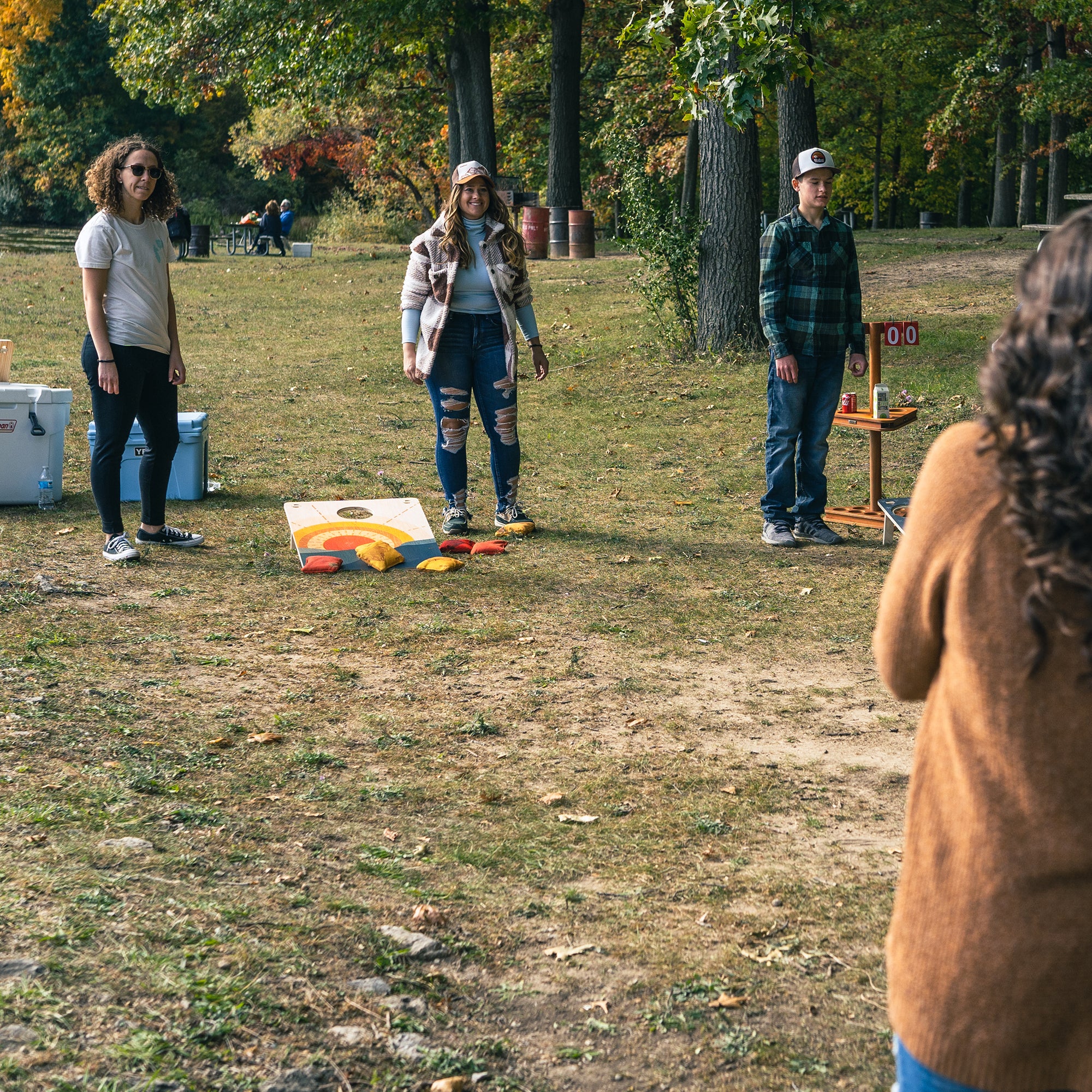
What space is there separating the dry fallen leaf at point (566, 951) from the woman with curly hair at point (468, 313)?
176 inches

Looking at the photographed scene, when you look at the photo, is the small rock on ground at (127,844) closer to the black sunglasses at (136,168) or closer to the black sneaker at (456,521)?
the black sunglasses at (136,168)

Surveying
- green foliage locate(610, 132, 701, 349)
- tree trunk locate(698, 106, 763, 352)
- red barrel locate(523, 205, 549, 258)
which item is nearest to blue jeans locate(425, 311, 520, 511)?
tree trunk locate(698, 106, 763, 352)

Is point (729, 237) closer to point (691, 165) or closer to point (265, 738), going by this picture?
point (265, 738)

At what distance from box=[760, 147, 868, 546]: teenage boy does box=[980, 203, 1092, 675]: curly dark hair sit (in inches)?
236

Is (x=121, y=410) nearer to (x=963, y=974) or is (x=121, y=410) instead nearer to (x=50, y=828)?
(x=50, y=828)

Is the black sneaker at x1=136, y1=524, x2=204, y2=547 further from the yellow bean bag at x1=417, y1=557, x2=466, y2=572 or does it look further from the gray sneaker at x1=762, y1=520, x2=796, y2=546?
the gray sneaker at x1=762, y1=520, x2=796, y2=546

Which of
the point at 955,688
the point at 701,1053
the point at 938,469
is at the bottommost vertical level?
the point at 701,1053

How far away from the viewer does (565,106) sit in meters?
27.1

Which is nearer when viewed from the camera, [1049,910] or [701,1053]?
[1049,910]

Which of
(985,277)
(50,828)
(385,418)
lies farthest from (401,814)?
(985,277)

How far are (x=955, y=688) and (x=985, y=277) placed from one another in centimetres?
1785

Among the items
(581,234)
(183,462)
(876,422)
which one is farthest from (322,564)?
(581,234)

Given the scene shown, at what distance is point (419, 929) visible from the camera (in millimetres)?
3688

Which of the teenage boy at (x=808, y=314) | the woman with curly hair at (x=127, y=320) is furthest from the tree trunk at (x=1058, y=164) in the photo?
the woman with curly hair at (x=127, y=320)
